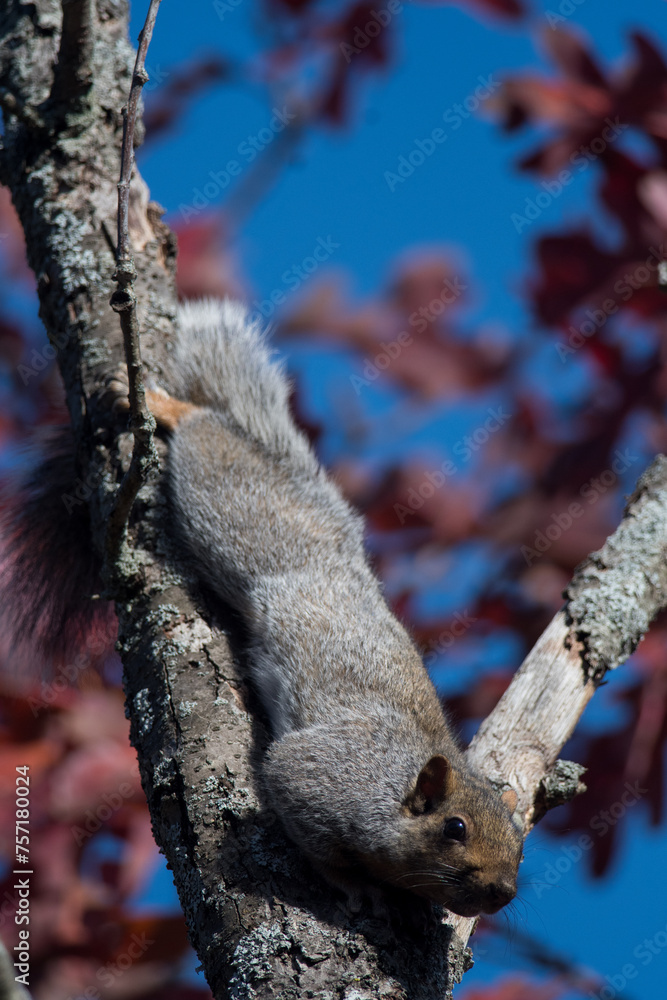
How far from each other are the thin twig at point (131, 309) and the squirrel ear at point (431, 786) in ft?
3.47

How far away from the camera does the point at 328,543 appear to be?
10.3ft

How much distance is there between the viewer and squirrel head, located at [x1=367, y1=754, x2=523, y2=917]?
7.29 ft

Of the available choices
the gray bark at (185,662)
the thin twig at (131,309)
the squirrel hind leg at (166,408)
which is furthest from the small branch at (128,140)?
the squirrel hind leg at (166,408)

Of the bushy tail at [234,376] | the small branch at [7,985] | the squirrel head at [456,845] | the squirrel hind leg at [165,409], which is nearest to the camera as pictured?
the small branch at [7,985]

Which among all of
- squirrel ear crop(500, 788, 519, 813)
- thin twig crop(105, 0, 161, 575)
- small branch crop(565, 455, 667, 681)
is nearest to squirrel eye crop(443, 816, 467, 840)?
squirrel ear crop(500, 788, 519, 813)

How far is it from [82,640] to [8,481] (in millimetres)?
715

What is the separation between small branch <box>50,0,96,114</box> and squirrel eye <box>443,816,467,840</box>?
269 cm

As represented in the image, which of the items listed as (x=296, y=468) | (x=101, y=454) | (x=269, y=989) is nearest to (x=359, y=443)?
(x=296, y=468)

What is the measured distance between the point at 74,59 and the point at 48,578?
1.84 metres

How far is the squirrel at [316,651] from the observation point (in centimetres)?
227

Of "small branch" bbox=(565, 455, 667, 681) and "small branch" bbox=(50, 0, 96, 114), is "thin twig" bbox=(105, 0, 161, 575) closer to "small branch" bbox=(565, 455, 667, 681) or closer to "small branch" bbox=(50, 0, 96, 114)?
"small branch" bbox=(50, 0, 96, 114)

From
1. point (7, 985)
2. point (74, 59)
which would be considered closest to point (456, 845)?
point (7, 985)

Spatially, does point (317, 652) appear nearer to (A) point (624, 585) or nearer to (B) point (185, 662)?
(B) point (185, 662)

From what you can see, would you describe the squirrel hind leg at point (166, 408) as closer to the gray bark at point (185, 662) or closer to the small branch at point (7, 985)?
the gray bark at point (185, 662)
